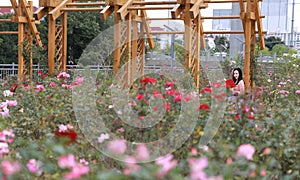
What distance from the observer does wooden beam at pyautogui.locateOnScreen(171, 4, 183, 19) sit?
11.2 m

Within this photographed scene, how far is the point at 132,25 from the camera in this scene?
1376 centimetres

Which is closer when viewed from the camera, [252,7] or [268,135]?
[268,135]

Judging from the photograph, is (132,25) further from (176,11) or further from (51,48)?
(176,11)

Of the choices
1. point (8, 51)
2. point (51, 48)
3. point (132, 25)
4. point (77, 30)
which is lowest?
point (8, 51)

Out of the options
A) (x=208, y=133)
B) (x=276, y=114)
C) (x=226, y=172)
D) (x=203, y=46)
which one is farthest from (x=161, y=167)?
(x=203, y=46)

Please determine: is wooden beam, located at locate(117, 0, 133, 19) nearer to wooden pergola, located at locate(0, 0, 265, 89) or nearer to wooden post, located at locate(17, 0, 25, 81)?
wooden pergola, located at locate(0, 0, 265, 89)

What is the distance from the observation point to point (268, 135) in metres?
5.08

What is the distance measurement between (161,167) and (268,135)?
2.37m

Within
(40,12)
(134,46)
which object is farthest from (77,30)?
(40,12)

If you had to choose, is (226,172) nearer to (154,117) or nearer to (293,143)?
(293,143)

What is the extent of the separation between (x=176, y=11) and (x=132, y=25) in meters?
2.58

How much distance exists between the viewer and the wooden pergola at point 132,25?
11844mm

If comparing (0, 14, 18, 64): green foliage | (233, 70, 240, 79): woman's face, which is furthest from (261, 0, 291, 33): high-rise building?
(233, 70, 240, 79): woman's face

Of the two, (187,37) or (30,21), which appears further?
(30,21)
